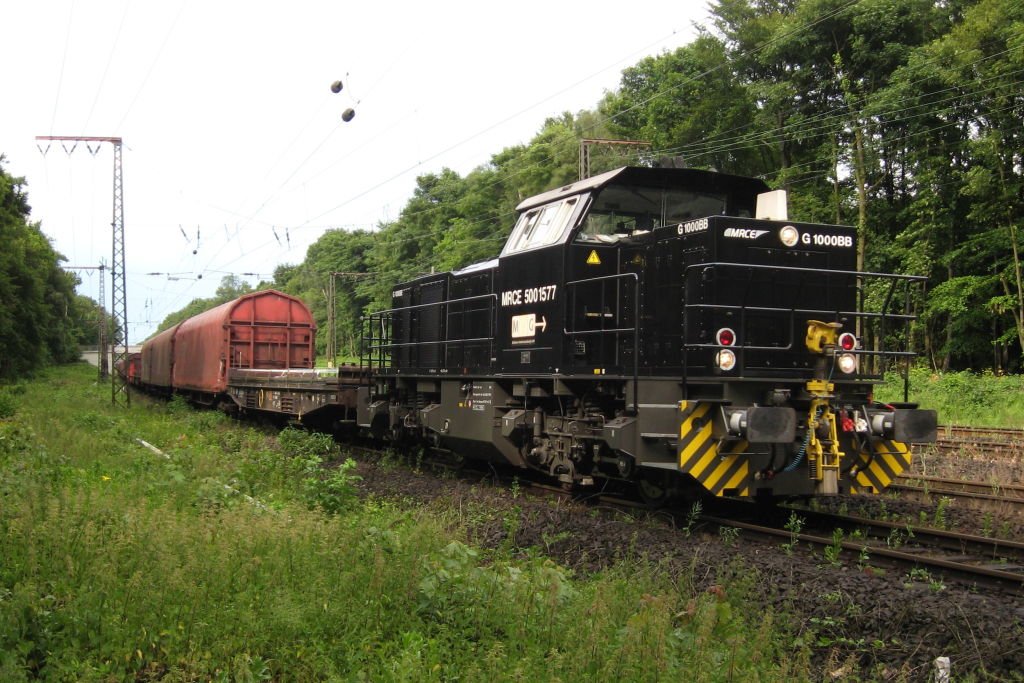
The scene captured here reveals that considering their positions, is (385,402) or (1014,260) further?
(1014,260)

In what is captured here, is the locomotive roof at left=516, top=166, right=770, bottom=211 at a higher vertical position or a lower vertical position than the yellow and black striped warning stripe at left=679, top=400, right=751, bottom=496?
higher

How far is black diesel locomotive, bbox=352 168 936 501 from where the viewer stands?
24.8ft

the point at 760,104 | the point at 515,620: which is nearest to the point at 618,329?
the point at 515,620

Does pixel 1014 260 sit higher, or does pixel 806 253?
pixel 1014 260

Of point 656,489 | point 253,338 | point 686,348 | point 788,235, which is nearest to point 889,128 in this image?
point 253,338

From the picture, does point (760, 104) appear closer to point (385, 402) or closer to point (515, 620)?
point (385, 402)

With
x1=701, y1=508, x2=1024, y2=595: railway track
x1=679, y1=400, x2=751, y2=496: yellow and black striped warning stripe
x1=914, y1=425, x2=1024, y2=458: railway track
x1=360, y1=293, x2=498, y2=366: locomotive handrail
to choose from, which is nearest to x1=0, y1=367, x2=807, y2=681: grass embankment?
x1=679, y1=400, x2=751, y2=496: yellow and black striped warning stripe

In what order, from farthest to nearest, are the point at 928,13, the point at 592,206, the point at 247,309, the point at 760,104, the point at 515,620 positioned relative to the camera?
the point at 760,104
the point at 928,13
the point at 247,309
the point at 592,206
the point at 515,620

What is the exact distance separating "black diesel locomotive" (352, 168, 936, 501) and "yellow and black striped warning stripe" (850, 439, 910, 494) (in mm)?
14

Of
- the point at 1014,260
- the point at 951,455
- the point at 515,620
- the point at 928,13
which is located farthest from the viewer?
the point at 928,13

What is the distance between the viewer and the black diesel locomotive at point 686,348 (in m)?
7.55

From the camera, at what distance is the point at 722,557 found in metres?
6.77

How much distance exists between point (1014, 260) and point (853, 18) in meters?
9.85

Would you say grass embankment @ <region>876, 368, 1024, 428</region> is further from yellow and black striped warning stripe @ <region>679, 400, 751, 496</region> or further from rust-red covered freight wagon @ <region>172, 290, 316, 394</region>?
rust-red covered freight wagon @ <region>172, 290, 316, 394</region>
